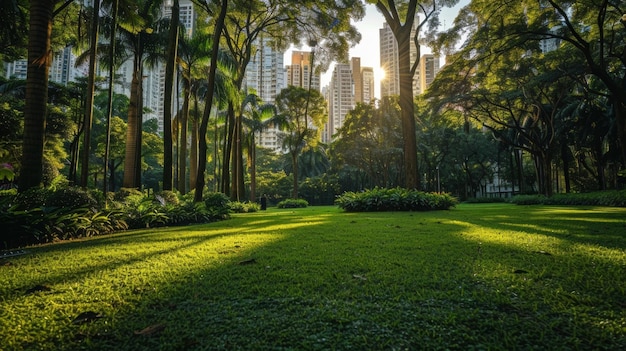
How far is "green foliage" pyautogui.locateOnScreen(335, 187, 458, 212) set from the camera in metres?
11.2

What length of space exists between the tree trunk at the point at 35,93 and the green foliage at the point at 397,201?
30.3ft

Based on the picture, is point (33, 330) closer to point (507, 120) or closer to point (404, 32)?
point (404, 32)

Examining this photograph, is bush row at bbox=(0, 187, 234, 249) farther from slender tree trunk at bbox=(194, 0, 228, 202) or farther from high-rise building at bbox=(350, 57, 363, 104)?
high-rise building at bbox=(350, 57, 363, 104)

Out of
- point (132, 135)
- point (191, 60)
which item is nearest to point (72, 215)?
point (132, 135)

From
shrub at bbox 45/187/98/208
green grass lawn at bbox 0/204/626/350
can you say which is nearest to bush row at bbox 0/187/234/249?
shrub at bbox 45/187/98/208

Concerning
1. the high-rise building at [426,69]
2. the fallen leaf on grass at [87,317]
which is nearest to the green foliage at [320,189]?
the high-rise building at [426,69]

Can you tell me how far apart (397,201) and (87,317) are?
10.4 m

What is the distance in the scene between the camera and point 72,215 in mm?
5590

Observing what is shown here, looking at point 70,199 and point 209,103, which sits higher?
point 209,103

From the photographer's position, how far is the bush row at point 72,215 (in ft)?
15.3

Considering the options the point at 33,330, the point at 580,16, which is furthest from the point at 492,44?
the point at 33,330

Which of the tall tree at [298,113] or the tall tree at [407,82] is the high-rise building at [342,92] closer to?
the tall tree at [298,113]

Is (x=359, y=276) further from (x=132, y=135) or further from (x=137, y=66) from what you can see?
(x=137, y=66)

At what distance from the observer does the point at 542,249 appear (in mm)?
3260
